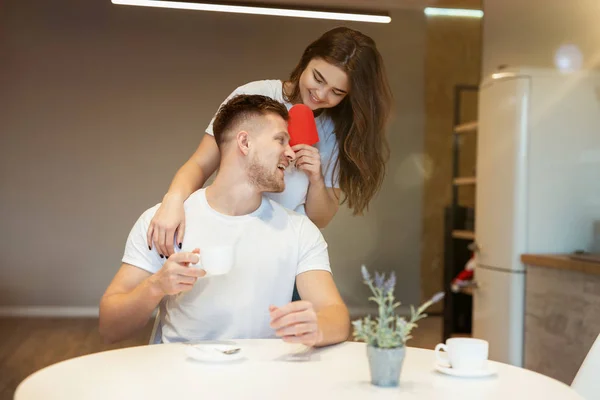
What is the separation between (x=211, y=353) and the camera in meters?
1.45

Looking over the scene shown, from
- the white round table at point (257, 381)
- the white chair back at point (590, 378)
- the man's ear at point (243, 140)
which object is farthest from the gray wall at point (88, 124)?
the white chair back at point (590, 378)

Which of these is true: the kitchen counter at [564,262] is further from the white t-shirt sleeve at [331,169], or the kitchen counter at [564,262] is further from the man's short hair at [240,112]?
the man's short hair at [240,112]

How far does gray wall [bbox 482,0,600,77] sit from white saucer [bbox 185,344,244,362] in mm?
2783

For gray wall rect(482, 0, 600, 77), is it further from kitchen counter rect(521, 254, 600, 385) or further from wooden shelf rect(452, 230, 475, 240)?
kitchen counter rect(521, 254, 600, 385)

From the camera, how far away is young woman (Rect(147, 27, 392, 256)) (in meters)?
2.23

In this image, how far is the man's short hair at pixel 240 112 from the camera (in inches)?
80.6

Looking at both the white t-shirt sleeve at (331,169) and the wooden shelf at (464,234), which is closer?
the white t-shirt sleeve at (331,169)

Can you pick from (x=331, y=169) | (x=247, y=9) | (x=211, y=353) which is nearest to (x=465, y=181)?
(x=247, y=9)

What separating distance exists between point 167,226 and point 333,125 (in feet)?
2.39

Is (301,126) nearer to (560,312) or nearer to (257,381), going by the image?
(257,381)

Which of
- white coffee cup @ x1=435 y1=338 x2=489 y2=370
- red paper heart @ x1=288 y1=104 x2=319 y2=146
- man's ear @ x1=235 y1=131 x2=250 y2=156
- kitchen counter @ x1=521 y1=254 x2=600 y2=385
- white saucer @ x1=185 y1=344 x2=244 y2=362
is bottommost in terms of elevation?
kitchen counter @ x1=521 y1=254 x2=600 y2=385

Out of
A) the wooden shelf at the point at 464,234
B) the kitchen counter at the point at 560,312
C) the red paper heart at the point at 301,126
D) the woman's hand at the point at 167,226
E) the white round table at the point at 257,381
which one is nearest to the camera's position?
the white round table at the point at 257,381

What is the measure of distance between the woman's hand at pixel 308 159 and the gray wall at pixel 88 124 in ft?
2.75

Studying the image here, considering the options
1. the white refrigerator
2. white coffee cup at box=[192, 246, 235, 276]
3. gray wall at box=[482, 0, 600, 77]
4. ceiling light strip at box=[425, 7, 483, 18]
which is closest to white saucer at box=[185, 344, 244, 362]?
white coffee cup at box=[192, 246, 235, 276]
